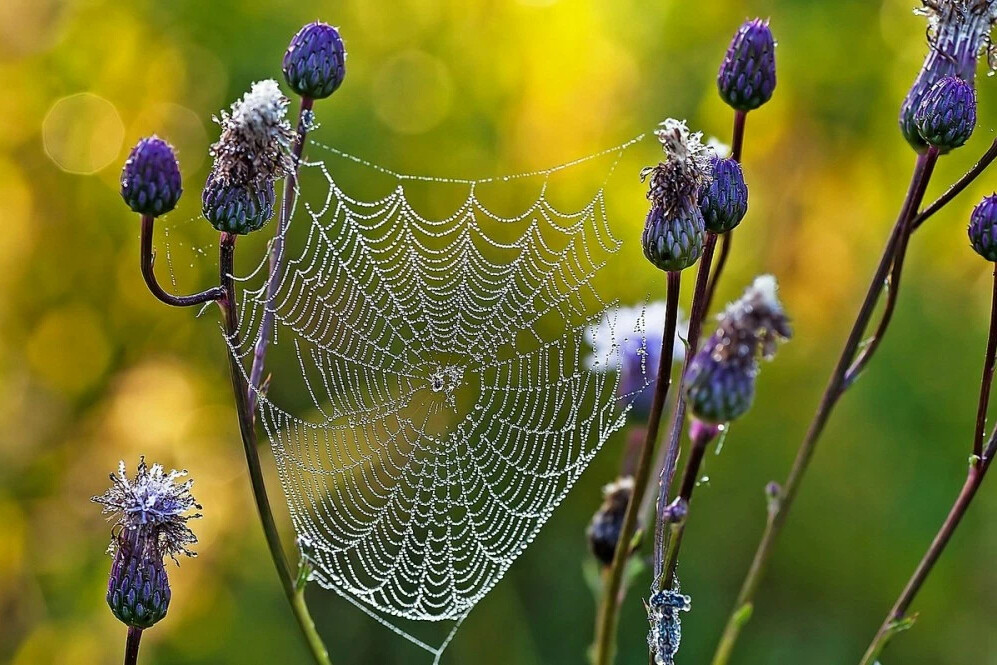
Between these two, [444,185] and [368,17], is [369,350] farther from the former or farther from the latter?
[368,17]

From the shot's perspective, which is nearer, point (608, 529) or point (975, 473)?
point (975, 473)

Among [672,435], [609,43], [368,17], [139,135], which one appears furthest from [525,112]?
[672,435]

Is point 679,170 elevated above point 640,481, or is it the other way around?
point 679,170

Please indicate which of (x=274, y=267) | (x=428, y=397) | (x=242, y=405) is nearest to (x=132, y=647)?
(x=242, y=405)

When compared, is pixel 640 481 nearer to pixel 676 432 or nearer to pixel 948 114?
pixel 676 432

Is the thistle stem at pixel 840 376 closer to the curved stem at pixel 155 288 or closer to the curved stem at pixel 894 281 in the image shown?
the curved stem at pixel 894 281
